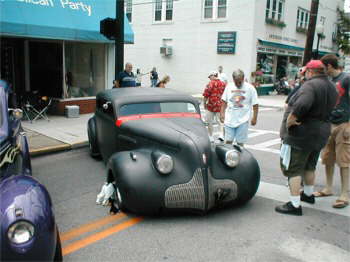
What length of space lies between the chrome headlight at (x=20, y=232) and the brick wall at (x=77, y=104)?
32.6 feet

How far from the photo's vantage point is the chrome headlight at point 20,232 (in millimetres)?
2580

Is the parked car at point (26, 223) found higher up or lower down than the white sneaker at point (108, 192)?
higher up

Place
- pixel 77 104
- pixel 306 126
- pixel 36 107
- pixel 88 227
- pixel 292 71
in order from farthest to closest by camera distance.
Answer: pixel 292 71 → pixel 77 104 → pixel 36 107 → pixel 306 126 → pixel 88 227

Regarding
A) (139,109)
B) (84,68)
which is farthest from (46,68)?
(139,109)

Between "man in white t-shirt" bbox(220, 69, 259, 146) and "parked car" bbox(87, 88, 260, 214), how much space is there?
119 centimetres

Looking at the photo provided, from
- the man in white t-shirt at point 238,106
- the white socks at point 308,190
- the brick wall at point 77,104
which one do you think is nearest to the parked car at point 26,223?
the white socks at point 308,190

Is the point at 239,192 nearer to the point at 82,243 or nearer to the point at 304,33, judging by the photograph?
the point at 82,243

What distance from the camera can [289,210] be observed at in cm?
477

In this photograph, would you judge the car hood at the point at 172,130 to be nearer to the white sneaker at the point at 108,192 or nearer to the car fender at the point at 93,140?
the white sneaker at the point at 108,192

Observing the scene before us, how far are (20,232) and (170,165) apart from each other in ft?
6.71

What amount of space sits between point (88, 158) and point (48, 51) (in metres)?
6.71

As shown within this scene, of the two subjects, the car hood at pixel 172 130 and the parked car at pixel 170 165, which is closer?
the parked car at pixel 170 165

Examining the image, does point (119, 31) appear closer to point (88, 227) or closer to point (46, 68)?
point (46, 68)

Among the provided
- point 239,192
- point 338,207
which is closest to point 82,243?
point 239,192
